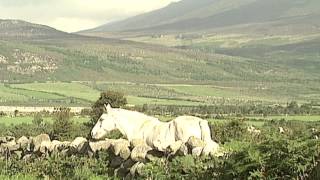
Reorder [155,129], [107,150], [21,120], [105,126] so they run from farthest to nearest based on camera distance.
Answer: [21,120] → [105,126] → [155,129] → [107,150]

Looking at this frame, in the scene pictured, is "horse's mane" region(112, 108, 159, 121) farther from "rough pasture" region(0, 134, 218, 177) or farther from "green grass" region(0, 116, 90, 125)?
"green grass" region(0, 116, 90, 125)

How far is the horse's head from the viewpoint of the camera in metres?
67.0

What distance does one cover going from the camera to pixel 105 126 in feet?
222

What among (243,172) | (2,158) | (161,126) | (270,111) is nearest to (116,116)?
(161,126)

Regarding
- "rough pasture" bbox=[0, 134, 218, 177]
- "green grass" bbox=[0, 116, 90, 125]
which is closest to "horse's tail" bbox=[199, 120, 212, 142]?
"rough pasture" bbox=[0, 134, 218, 177]

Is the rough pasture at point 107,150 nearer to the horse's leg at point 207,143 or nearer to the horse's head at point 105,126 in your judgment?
the horse's leg at point 207,143

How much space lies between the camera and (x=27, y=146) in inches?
3007

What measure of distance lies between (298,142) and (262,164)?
2547mm

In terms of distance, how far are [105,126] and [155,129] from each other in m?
8.62

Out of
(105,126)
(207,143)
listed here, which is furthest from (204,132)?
(105,126)

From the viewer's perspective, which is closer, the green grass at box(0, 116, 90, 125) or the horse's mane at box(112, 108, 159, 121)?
the horse's mane at box(112, 108, 159, 121)

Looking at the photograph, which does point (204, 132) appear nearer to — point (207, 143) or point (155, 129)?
point (155, 129)

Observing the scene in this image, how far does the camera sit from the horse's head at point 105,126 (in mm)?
67000

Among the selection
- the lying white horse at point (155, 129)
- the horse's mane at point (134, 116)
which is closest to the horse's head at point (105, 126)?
the lying white horse at point (155, 129)
